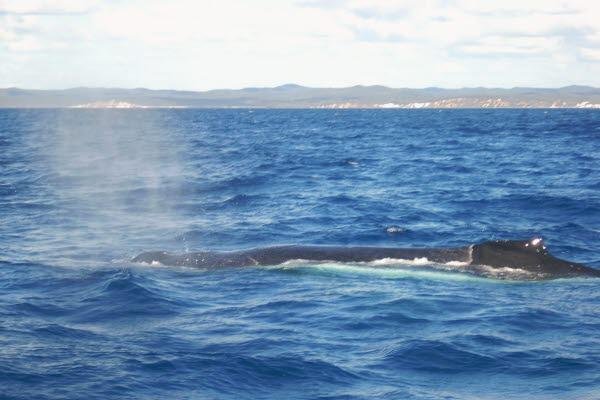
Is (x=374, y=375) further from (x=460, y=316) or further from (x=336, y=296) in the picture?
(x=336, y=296)

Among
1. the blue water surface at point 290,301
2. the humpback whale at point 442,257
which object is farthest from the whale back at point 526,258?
the blue water surface at point 290,301

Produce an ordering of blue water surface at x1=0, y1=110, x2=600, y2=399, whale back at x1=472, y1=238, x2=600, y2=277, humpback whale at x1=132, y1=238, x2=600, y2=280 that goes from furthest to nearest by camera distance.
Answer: humpback whale at x1=132, y1=238, x2=600, y2=280
whale back at x1=472, y1=238, x2=600, y2=277
blue water surface at x1=0, y1=110, x2=600, y2=399

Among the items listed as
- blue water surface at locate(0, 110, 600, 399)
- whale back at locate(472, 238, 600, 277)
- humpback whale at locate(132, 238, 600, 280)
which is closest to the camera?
blue water surface at locate(0, 110, 600, 399)

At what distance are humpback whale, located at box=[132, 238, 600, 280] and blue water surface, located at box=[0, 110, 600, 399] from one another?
0.51 meters

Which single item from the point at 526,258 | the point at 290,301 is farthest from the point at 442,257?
the point at 290,301

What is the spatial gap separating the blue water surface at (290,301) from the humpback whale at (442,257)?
51 cm

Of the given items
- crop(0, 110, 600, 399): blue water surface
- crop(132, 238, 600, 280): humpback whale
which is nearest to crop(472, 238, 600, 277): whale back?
crop(132, 238, 600, 280): humpback whale

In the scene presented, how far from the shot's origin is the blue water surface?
11297 millimetres

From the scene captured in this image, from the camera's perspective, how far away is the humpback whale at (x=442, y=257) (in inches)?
685

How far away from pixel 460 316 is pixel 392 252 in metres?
4.49

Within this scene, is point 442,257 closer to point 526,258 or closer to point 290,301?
point 526,258

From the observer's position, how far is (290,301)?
1562cm

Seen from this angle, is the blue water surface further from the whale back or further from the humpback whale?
the whale back

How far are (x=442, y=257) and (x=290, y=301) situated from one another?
169 inches
